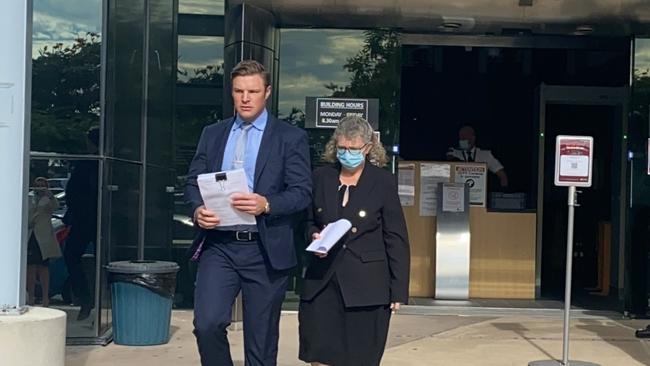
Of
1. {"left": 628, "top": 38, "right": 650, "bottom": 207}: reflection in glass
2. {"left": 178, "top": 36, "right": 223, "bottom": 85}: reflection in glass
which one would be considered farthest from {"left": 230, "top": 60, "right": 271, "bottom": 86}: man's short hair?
{"left": 628, "top": 38, "right": 650, "bottom": 207}: reflection in glass

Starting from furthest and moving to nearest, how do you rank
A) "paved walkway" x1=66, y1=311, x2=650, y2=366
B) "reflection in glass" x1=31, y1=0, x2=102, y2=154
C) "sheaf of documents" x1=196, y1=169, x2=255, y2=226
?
"reflection in glass" x1=31, y1=0, x2=102, y2=154 → "paved walkway" x1=66, y1=311, x2=650, y2=366 → "sheaf of documents" x1=196, y1=169, x2=255, y2=226

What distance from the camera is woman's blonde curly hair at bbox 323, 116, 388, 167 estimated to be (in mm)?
5473

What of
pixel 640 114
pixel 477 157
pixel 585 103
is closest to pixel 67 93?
pixel 477 157

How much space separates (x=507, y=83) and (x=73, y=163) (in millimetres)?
7954

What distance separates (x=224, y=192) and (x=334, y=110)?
545cm

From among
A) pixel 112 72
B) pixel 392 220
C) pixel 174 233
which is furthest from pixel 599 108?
pixel 392 220

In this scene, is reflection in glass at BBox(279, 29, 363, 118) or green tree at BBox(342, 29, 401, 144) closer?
reflection in glass at BBox(279, 29, 363, 118)

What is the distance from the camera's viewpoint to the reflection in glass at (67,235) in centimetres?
784

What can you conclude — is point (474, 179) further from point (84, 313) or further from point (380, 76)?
point (84, 313)

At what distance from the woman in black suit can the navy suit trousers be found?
0.34 meters

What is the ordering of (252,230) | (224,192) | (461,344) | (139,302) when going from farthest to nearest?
(461,344), (139,302), (252,230), (224,192)

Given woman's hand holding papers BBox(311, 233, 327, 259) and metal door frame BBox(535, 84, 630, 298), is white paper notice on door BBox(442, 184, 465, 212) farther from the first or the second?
woman's hand holding papers BBox(311, 233, 327, 259)

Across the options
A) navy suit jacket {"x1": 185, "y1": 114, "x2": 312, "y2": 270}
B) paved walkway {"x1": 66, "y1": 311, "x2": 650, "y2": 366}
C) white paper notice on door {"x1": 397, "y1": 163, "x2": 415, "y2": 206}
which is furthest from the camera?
white paper notice on door {"x1": 397, "y1": 163, "x2": 415, "y2": 206}

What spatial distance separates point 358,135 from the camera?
17.9 ft
